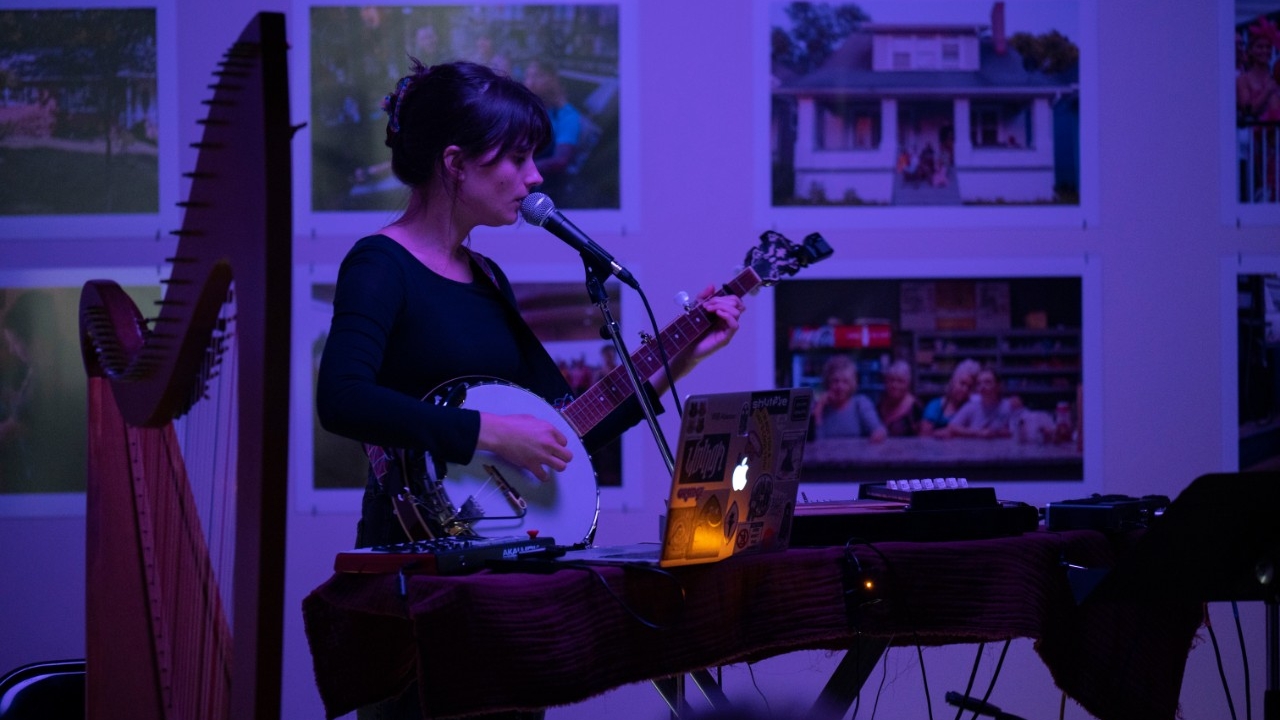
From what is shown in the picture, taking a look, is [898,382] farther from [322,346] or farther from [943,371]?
[322,346]

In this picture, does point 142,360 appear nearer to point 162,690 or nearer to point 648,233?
point 162,690

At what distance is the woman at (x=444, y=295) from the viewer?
6.19ft

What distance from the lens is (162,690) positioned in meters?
2.03

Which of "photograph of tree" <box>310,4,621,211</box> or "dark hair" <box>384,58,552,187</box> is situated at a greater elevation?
"photograph of tree" <box>310,4,621,211</box>

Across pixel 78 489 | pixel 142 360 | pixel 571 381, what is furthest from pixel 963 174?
pixel 78 489

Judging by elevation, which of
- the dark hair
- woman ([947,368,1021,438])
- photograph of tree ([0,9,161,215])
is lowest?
woman ([947,368,1021,438])

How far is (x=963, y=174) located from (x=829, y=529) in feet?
5.57

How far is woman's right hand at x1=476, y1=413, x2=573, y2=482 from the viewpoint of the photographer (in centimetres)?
191

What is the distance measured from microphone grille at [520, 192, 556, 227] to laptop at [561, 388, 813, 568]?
54 centimetres

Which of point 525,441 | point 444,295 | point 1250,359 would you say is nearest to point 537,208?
point 444,295

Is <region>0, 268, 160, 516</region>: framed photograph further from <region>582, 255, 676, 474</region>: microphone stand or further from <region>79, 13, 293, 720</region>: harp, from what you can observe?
<region>582, 255, 676, 474</region>: microphone stand

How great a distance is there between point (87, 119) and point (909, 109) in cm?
215

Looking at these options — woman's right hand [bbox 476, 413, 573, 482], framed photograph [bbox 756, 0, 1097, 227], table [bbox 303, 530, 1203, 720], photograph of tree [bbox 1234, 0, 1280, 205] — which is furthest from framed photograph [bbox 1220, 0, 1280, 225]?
woman's right hand [bbox 476, 413, 573, 482]

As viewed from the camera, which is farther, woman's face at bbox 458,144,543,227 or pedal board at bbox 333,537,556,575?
woman's face at bbox 458,144,543,227
